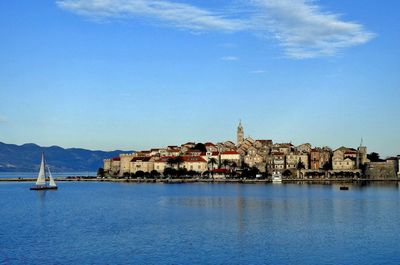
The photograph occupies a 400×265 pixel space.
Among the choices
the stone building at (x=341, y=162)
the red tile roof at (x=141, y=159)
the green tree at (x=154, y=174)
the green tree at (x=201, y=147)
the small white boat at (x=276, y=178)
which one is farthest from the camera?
the green tree at (x=201, y=147)

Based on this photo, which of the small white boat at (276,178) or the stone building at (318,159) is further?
the stone building at (318,159)

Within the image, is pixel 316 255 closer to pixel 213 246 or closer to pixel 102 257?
pixel 213 246

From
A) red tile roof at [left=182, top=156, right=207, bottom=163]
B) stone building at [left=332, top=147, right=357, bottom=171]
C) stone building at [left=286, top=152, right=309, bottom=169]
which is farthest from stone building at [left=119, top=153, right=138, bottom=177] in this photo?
stone building at [left=332, top=147, right=357, bottom=171]

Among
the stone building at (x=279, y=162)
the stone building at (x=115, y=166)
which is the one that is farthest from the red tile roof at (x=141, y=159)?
the stone building at (x=279, y=162)

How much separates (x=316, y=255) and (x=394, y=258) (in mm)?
3125

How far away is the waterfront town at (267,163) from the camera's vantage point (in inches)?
4365

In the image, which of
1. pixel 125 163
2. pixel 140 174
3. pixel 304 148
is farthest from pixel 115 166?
pixel 304 148

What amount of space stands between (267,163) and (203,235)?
86.3 meters

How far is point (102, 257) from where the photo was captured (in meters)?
24.8

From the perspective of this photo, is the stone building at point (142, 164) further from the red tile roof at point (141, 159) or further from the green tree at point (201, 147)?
the green tree at point (201, 147)

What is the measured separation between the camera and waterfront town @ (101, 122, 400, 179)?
364 ft

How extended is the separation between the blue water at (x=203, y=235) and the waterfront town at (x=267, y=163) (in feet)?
213

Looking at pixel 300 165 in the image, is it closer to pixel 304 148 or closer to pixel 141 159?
pixel 304 148

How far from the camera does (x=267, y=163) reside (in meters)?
116
